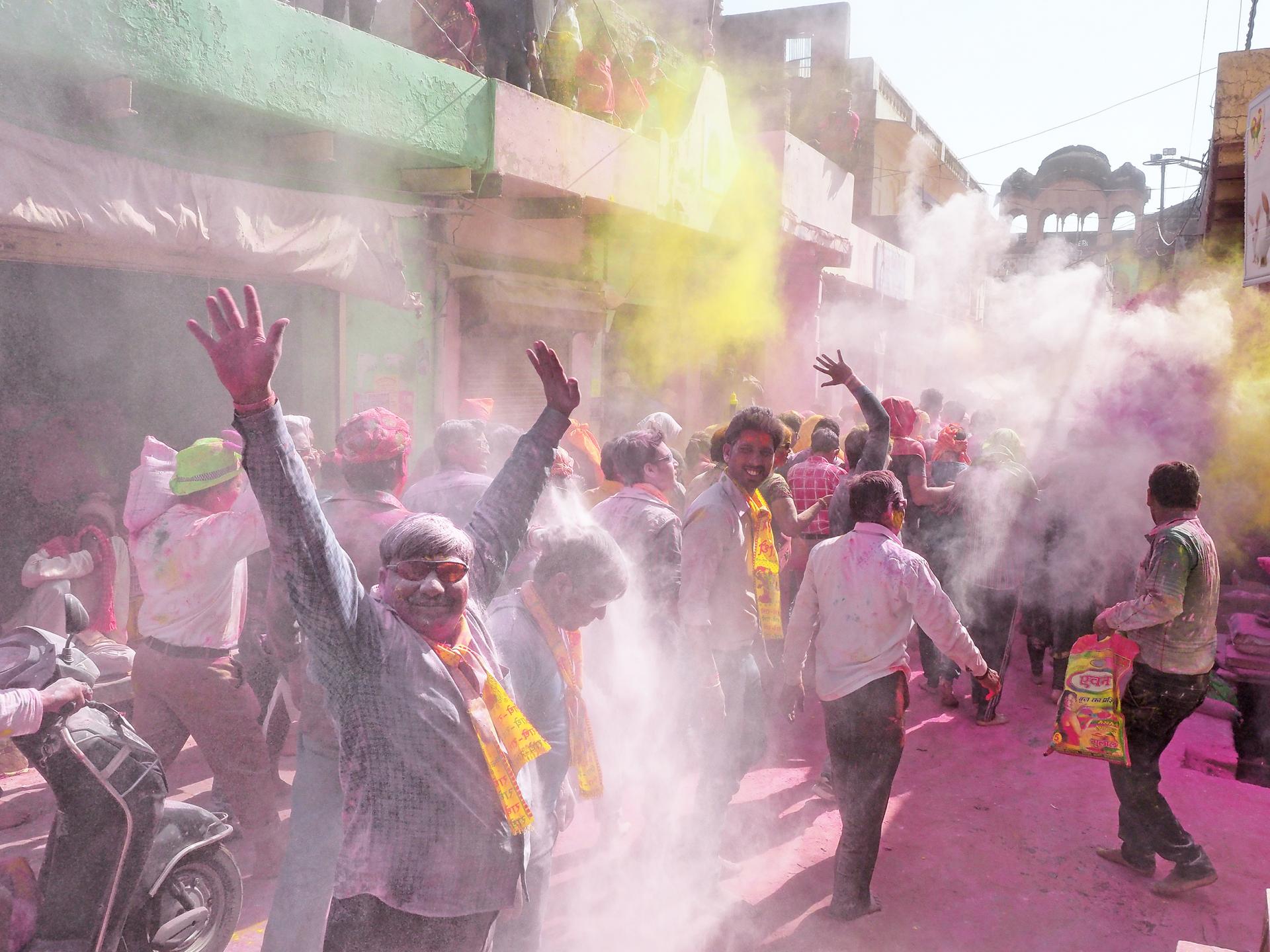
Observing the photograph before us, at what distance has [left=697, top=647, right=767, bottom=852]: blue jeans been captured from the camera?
423 centimetres

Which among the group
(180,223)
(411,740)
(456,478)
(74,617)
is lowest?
(74,617)

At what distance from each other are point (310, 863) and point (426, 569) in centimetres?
141

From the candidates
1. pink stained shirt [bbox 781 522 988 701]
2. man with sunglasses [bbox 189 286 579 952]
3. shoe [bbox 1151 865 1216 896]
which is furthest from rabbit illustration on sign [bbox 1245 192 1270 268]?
man with sunglasses [bbox 189 286 579 952]

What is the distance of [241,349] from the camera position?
1.88m

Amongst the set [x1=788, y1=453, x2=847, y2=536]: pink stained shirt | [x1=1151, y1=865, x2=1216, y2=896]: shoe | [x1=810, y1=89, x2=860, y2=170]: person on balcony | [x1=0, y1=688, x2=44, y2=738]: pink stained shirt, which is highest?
[x1=810, y1=89, x2=860, y2=170]: person on balcony

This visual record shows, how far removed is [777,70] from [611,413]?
1117 centimetres

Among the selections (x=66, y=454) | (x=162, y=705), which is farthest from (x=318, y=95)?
(x=162, y=705)

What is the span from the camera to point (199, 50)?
546cm

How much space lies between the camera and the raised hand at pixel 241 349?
1.86m

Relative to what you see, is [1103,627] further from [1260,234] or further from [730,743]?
[1260,234]

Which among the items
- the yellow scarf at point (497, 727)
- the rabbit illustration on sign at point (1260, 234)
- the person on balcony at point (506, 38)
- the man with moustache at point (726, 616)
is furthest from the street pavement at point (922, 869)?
the person on balcony at point (506, 38)

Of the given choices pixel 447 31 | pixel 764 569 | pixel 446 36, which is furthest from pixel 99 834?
pixel 447 31

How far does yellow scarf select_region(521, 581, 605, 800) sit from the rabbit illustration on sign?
4709 mm

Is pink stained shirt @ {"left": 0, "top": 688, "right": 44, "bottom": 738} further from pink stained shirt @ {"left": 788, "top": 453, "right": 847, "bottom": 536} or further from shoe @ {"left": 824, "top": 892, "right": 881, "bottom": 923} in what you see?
pink stained shirt @ {"left": 788, "top": 453, "right": 847, "bottom": 536}
